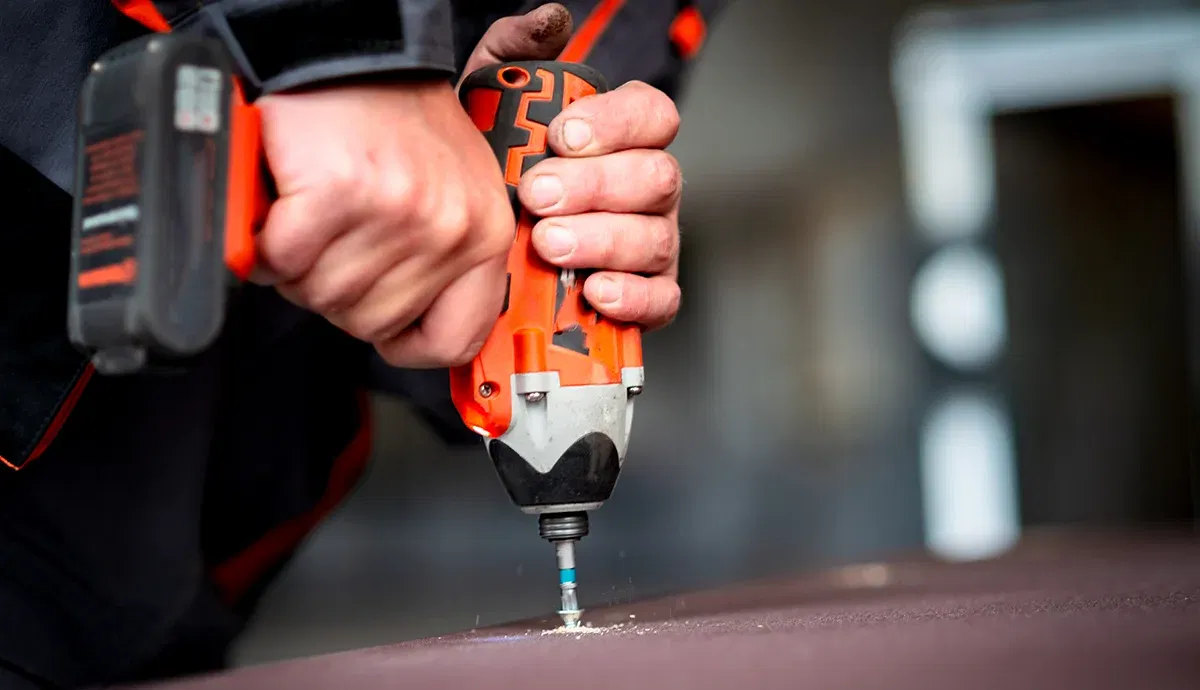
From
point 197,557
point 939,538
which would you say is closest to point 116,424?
point 197,557

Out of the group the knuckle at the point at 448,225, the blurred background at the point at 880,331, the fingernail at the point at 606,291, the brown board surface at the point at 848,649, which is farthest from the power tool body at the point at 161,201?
the blurred background at the point at 880,331

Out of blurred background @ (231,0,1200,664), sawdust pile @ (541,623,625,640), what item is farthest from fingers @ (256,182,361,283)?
blurred background @ (231,0,1200,664)

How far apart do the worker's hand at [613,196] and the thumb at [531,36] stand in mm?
93

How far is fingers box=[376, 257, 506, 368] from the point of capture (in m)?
0.82

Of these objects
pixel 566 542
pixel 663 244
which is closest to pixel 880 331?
pixel 663 244

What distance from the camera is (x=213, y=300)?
63 cm

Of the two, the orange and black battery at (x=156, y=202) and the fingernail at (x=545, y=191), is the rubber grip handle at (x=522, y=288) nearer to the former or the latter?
the fingernail at (x=545, y=191)

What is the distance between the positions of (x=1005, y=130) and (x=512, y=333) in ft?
15.8

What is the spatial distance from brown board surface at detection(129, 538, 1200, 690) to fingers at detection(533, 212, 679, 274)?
32 centimetres

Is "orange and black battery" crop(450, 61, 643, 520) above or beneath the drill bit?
above

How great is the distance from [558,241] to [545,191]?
0.04 meters

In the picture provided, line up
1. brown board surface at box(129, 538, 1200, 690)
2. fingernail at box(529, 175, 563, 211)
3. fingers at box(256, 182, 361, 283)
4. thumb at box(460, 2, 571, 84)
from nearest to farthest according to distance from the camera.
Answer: brown board surface at box(129, 538, 1200, 690)
fingers at box(256, 182, 361, 283)
fingernail at box(529, 175, 563, 211)
thumb at box(460, 2, 571, 84)

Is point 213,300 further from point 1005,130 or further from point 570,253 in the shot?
point 1005,130

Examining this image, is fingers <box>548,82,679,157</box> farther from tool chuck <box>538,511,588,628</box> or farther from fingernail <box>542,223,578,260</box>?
tool chuck <box>538,511,588,628</box>
